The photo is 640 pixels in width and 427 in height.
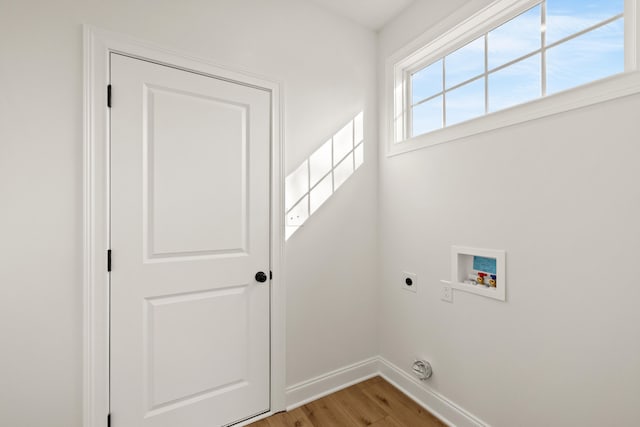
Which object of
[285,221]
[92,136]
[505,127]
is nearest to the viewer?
[92,136]

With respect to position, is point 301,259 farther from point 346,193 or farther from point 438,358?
point 438,358

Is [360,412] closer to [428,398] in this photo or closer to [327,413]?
[327,413]

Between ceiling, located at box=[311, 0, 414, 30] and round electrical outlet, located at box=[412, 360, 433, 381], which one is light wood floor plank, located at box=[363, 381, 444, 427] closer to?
round electrical outlet, located at box=[412, 360, 433, 381]

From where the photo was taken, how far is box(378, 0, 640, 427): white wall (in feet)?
3.72

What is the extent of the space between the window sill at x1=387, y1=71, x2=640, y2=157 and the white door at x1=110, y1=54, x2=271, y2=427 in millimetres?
1127

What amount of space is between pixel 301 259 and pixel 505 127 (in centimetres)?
140

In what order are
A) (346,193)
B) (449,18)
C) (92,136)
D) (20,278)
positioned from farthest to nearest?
1. (346,193)
2. (449,18)
3. (92,136)
4. (20,278)

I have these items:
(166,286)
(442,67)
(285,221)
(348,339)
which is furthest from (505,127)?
(166,286)

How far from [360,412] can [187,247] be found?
4.91 ft

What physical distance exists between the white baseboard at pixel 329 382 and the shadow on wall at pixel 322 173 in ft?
3.39

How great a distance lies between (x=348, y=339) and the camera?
217cm

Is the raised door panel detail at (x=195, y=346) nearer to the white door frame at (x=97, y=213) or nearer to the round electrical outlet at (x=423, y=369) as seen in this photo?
the white door frame at (x=97, y=213)

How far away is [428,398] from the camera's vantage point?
1.88m

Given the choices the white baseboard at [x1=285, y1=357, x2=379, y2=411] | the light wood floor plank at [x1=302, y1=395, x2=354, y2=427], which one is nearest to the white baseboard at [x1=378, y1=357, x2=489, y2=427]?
the white baseboard at [x1=285, y1=357, x2=379, y2=411]
